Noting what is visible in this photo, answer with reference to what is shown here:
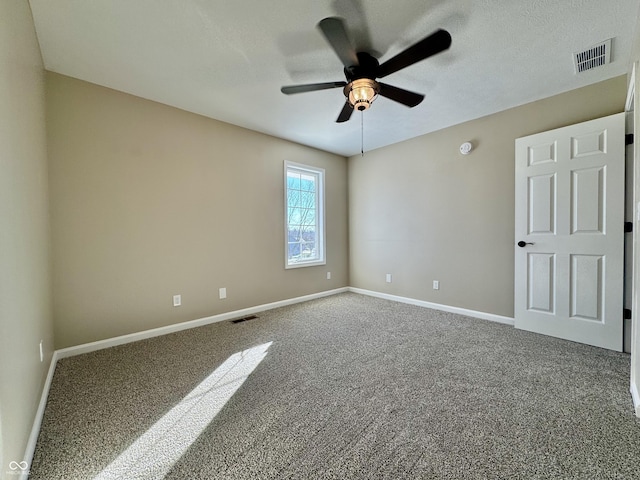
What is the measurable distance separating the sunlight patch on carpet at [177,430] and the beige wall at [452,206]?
2.83 meters

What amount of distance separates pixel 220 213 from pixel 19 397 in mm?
2449

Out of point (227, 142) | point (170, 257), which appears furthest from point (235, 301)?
point (227, 142)

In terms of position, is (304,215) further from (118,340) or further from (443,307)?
(118,340)

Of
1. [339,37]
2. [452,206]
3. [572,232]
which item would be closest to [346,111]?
[339,37]

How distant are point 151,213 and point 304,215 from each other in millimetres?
2223

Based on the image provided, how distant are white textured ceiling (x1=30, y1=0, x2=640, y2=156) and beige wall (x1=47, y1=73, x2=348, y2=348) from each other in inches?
13.6

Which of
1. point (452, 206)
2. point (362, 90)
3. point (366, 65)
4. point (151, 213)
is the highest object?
point (366, 65)

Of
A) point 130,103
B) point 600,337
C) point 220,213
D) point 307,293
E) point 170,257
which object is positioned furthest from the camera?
point 307,293

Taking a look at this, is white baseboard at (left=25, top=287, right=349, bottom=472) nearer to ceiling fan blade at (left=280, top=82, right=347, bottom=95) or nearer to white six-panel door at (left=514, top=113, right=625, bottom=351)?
ceiling fan blade at (left=280, top=82, right=347, bottom=95)

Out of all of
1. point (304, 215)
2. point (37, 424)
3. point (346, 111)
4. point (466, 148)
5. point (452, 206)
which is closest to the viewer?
point (37, 424)

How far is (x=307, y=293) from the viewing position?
4402 millimetres

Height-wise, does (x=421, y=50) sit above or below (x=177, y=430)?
above

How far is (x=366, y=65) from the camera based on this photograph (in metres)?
1.96

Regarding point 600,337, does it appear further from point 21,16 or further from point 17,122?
point 21,16
